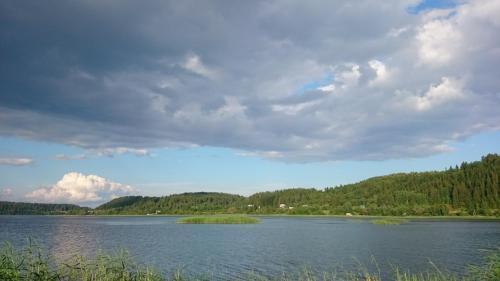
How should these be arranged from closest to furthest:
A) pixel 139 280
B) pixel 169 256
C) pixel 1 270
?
1. pixel 1 270
2. pixel 139 280
3. pixel 169 256

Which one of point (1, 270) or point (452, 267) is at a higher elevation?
point (1, 270)

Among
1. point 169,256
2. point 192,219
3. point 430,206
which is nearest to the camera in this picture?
point 169,256

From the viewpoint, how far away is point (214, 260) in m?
42.9

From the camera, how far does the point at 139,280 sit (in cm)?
2008

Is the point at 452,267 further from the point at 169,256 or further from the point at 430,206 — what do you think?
the point at 430,206

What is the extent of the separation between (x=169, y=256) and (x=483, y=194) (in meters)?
192

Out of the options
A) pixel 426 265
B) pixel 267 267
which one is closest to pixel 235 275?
pixel 267 267

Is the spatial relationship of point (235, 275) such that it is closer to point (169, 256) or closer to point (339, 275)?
point (339, 275)

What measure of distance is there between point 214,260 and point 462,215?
538 ft

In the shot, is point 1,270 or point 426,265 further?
point 426,265

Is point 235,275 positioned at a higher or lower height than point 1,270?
lower

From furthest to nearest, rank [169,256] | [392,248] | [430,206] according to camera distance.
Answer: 1. [430,206]
2. [392,248]
3. [169,256]

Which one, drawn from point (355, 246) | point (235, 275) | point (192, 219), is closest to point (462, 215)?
point (192, 219)

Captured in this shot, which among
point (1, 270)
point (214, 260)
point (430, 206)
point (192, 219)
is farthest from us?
point (430, 206)
